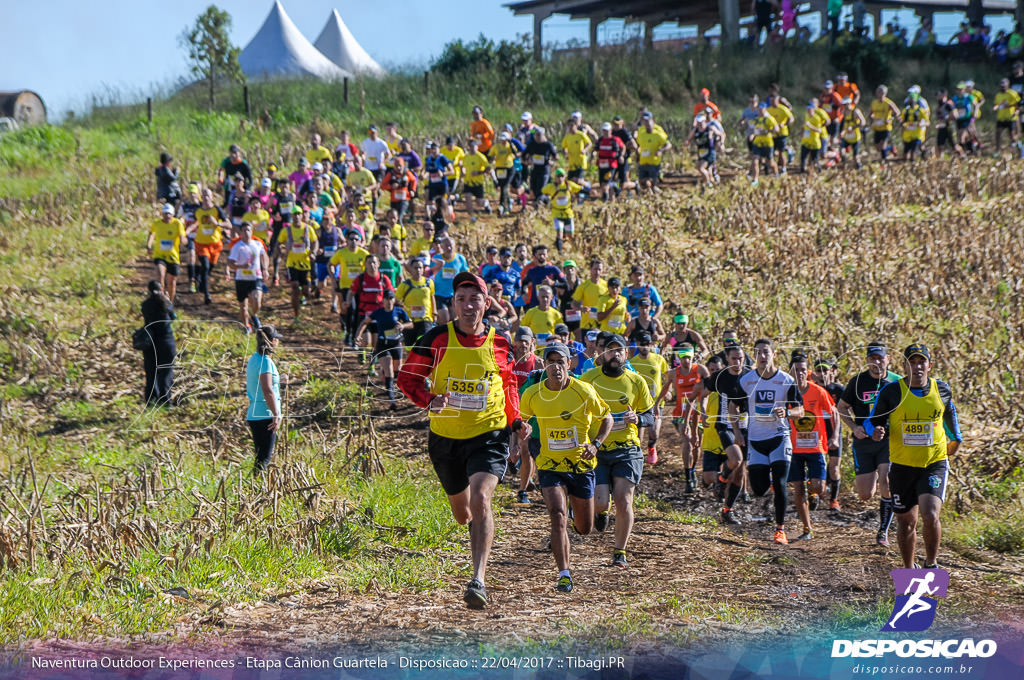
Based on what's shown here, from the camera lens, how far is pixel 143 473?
32.5 ft

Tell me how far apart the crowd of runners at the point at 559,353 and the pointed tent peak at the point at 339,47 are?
19558 millimetres

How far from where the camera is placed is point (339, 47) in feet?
148

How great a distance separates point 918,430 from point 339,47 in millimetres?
39757

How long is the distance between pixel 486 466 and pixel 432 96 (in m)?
31.6

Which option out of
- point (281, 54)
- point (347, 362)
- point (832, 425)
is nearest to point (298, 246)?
point (347, 362)

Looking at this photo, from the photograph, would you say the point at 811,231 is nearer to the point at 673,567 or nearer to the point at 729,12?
the point at 673,567

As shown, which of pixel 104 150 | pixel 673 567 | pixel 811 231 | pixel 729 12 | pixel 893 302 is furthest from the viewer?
pixel 729 12

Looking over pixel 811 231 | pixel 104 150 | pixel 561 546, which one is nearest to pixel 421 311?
pixel 561 546

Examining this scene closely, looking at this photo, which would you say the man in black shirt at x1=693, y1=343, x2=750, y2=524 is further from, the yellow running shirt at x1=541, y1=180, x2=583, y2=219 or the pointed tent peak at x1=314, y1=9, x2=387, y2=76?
the pointed tent peak at x1=314, y1=9, x2=387, y2=76

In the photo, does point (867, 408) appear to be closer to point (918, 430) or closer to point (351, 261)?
point (918, 430)

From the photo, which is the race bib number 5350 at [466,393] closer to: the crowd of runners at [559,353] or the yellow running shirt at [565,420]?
the crowd of runners at [559,353]

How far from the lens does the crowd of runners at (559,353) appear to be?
7656 millimetres

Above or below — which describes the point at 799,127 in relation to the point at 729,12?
below

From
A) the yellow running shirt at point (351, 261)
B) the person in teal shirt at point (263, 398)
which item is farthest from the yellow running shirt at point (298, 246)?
the person in teal shirt at point (263, 398)
